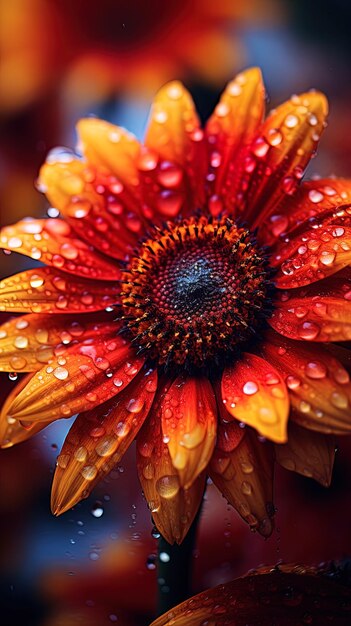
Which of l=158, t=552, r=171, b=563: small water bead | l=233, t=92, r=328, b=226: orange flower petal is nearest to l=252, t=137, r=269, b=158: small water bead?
l=233, t=92, r=328, b=226: orange flower petal

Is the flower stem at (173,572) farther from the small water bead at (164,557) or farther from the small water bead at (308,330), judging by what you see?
the small water bead at (308,330)

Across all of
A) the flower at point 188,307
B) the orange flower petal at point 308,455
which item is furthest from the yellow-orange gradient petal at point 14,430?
the orange flower petal at point 308,455

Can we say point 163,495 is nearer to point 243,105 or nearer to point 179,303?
point 179,303

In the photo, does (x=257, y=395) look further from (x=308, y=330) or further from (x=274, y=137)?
(x=274, y=137)

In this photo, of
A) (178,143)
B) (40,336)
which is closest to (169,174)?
(178,143)

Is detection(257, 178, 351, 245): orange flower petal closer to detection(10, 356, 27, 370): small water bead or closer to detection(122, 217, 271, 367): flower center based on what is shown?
detection(122, 217, 271, 367): flower center

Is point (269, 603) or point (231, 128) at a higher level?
point (231, 128)

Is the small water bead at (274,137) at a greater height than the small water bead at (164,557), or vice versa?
the small water bead at (274,137)

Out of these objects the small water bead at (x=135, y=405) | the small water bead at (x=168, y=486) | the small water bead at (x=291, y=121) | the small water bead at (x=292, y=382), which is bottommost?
the small water bead at (x=168, y=486)
